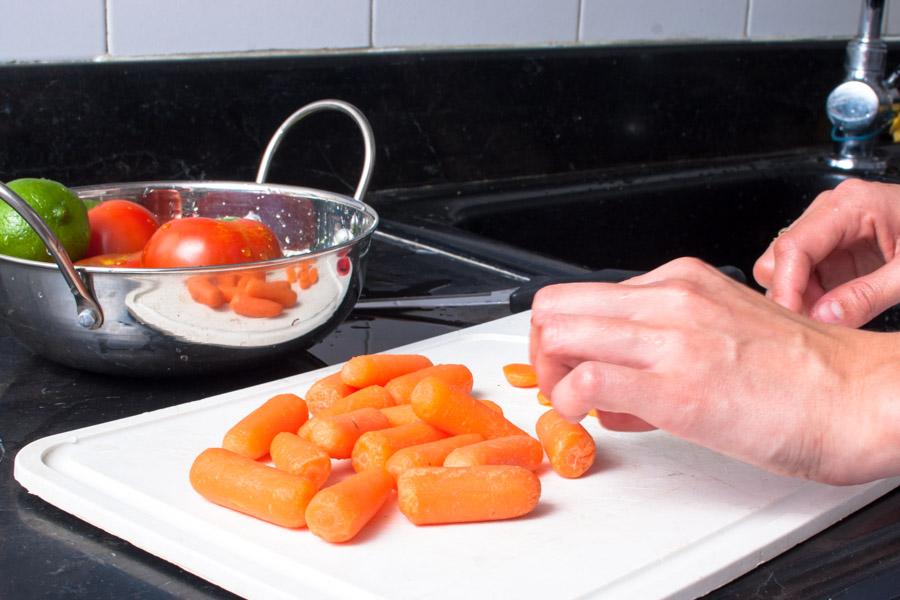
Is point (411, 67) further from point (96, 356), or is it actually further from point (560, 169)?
point (96, 356)

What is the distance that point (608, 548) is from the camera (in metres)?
0.70

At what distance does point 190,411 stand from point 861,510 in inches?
20.2

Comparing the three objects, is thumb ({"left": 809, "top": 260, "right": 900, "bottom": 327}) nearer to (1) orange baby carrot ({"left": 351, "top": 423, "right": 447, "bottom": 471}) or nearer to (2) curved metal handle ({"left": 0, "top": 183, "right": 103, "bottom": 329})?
(1) orange baby carrot ({"left": 351, "top": 423, "right": 447, "bottom": 471})

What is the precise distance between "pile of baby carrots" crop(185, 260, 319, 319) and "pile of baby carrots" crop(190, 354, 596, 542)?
3.0 inches

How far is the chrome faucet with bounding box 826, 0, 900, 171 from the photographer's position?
2.00 meters

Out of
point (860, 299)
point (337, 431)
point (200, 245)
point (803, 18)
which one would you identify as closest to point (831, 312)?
point (860, 299)

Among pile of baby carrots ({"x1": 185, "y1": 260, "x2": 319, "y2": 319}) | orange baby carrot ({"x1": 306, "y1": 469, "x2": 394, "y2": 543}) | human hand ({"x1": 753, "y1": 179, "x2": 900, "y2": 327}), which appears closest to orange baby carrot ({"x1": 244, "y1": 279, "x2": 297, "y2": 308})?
pile of baby carrots ({"x1": 185, "y1": 260, "x2": 319, "y2": 319})

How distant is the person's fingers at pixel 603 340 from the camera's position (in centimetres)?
71

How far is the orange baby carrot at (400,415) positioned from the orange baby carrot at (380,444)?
35 millimetres

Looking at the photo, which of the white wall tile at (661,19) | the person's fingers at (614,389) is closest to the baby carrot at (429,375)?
the person's fingers at (614,389)

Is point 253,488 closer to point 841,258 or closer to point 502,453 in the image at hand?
point 502,453

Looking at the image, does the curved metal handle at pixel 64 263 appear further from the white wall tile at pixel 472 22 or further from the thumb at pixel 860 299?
the white wall tile at pixel 472 22

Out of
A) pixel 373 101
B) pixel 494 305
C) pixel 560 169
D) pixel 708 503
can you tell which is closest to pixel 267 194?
pixel 494 305

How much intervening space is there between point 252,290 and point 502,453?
25 centimetres
